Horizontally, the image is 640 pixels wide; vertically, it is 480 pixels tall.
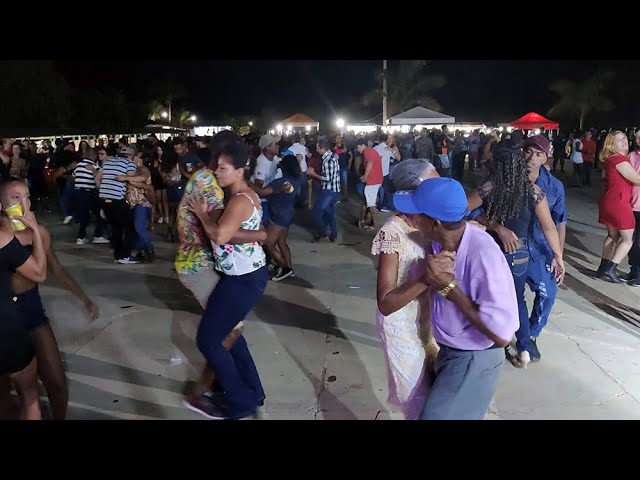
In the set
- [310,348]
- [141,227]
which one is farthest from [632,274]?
[141,227]

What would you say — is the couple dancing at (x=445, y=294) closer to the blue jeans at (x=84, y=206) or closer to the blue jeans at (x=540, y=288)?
the blue jeans at (x=540, y=288)

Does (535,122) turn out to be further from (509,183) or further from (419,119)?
(509,183)

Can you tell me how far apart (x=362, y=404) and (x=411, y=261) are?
1845 millimetres

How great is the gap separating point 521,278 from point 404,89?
42.9 metres

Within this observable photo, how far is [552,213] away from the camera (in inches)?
193

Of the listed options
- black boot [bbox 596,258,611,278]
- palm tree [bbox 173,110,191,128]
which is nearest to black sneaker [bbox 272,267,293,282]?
black boot [bbox 596,258,611,278]

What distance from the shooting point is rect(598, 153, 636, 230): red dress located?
277 inches

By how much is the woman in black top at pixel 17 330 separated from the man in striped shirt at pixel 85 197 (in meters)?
7.36

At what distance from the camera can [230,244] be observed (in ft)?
12.2

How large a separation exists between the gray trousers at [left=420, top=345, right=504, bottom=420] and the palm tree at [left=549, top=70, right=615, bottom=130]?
46.5 m

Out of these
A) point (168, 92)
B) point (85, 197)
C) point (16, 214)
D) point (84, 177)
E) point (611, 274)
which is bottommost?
point (611, 274)

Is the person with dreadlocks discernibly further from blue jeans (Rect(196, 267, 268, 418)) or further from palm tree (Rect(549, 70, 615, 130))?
palm tree (Rect(549, 70, 615, 130))

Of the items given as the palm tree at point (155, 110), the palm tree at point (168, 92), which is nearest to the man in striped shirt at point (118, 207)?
the palm tree at point (155, 110)

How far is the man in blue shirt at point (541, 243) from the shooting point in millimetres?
4539
